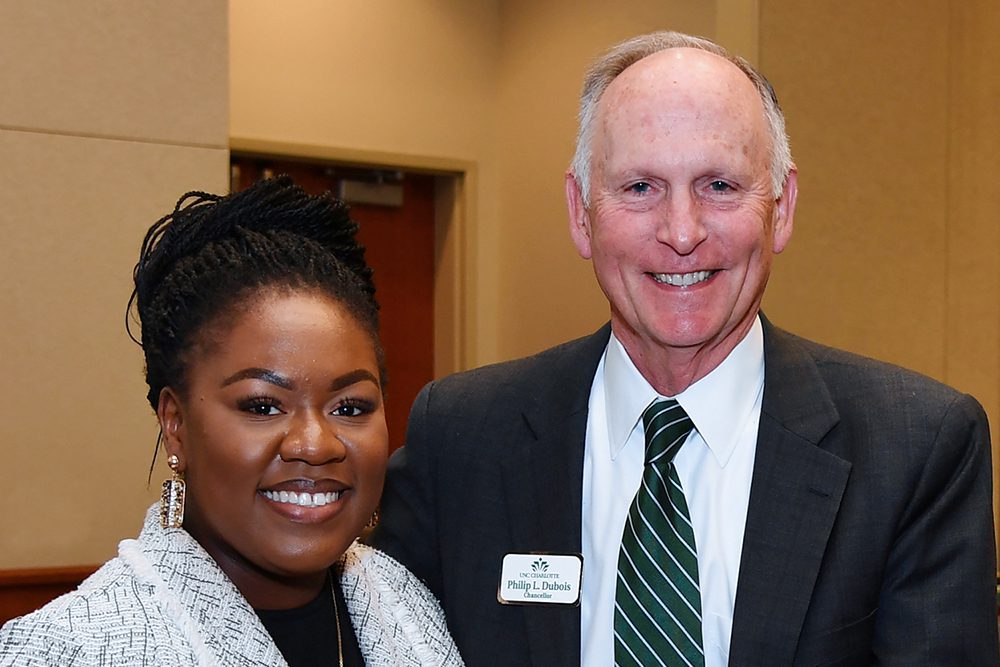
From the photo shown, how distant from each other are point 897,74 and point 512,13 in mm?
1900

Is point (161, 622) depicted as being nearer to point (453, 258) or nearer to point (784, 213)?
point (784, 213)

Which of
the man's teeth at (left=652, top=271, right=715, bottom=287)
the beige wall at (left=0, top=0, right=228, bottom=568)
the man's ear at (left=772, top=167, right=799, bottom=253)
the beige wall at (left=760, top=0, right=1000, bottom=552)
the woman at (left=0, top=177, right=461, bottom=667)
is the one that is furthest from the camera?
the beige wall at (left=760, top=0, right=1000, bottom=552)

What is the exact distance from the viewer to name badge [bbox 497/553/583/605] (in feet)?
5.59

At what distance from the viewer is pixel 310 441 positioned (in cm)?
140

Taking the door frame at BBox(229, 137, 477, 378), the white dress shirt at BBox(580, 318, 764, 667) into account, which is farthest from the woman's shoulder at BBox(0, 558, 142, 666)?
the door frame at BBox(229, 137, 477, 378)

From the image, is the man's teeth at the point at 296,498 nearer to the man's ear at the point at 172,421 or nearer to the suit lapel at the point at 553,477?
the man's ear at the point at 172,421

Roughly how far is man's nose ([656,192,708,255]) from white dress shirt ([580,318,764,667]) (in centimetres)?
23

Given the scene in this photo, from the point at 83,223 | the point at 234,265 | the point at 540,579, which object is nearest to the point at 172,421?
the point at 234,265

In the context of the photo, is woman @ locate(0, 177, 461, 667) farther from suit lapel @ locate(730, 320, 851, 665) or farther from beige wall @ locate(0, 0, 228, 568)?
beige wall @ locate(0, 0, 228, 568)

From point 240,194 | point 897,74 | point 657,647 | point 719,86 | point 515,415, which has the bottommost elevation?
point 657,647

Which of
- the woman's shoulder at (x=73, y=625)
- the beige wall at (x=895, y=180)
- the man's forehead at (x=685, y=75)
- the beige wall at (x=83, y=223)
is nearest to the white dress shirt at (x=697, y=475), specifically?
the man's forehead at (x=685, y=75)

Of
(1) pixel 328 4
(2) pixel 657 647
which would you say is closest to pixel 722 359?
(2) pixel 657 647

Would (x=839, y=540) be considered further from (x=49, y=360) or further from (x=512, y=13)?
(x=512, y=13)

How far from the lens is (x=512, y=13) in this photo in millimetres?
5582
